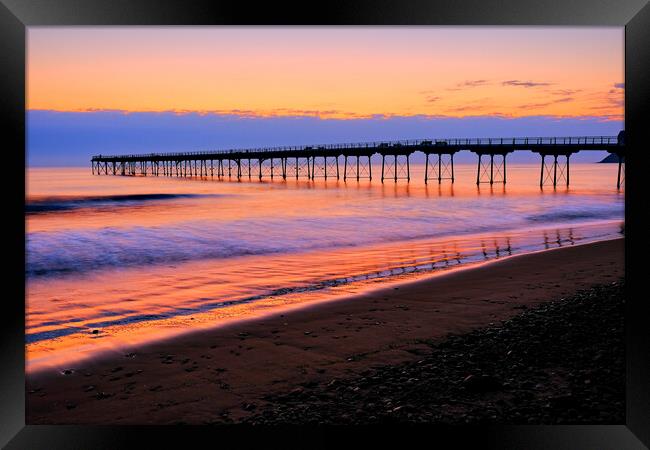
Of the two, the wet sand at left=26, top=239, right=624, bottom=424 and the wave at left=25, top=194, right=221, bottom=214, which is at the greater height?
the wave at left=25, top=194, right=221, bottom=214

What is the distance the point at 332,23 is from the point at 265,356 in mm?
2968

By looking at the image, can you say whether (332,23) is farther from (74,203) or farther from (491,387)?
(74,203)

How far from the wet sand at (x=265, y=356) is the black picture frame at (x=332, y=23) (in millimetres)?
637

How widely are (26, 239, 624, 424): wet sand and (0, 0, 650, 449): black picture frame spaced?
25.1 inches

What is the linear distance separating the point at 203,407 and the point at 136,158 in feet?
307

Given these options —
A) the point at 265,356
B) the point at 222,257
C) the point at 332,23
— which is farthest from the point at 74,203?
the point at 332,23

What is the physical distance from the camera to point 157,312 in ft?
23.7

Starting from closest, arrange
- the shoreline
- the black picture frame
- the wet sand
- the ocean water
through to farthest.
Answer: the black picture frame
the shoreline
the wet sand
the ocean water

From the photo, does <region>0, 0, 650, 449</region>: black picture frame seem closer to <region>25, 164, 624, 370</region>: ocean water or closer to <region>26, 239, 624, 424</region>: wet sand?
<region>26, 239, 624, 424</region>: wet sand

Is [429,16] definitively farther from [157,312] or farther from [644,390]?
[157,312]

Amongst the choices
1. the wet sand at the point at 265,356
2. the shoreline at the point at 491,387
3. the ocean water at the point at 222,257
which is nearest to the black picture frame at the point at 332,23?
the shoreline at the point at 491,387

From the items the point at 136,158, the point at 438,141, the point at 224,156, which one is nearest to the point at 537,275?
the point at 438,141

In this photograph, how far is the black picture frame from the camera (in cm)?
303

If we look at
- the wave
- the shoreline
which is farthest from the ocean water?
the shoreline
